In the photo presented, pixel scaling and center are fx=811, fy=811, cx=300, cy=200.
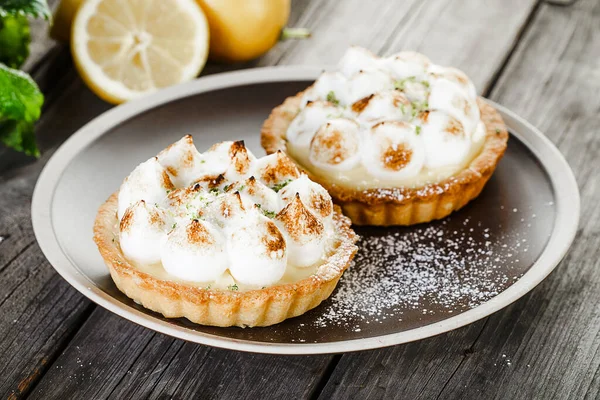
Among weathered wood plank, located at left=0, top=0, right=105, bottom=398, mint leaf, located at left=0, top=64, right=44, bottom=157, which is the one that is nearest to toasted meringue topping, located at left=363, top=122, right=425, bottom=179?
weathered wood plank, located at left=0, top=0, right=105, bottom=398

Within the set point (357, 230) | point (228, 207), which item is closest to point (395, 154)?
point (357, 230)

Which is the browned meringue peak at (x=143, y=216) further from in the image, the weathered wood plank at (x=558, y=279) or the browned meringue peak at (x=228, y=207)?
the weathered wood plank at (x=558, y=279)

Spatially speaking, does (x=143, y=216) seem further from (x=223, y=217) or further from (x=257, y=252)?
(x=257, y=252)

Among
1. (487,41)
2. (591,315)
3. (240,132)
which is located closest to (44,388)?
(240,132)

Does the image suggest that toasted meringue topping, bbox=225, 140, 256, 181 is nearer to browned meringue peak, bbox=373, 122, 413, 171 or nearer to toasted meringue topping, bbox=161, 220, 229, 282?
toasted meringue topping, bbox=161, 220, 229, 282

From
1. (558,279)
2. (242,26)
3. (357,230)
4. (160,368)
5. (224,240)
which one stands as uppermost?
(224,240)

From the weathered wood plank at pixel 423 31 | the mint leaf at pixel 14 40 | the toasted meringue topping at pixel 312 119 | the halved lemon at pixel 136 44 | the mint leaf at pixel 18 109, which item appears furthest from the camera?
the weathered wood plank at pixel 423 31

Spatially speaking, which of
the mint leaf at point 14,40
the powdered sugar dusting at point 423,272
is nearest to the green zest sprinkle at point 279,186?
the powdered sugar dusting at point 423,272
